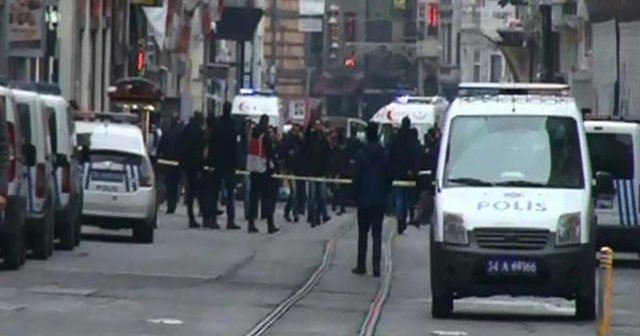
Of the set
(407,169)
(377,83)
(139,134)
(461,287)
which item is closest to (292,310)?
(461,287)

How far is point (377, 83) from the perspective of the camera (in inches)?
4496

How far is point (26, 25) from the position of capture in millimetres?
42219

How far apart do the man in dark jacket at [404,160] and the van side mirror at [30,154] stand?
14620mm

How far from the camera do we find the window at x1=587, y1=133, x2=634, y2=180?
33.5 metres

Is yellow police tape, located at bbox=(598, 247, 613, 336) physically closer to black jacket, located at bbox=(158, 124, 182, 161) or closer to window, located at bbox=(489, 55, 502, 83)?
black jacket, located at bbox=(158, 124, 182, 161)

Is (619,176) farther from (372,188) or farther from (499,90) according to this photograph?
(499,90)

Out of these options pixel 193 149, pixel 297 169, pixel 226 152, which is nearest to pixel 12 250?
pixel 226 152

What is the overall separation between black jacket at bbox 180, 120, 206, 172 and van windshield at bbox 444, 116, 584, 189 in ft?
57.7

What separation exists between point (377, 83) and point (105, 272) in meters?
86.7

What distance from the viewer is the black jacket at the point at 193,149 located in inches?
1628

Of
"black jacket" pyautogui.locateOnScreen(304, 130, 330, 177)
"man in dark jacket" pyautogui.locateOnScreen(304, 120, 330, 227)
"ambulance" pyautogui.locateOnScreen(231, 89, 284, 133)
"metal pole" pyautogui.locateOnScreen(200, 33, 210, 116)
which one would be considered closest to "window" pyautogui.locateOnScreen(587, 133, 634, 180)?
"man in dark jacket" pyautogui.locateOnScreen(304, 120, 330, 227)

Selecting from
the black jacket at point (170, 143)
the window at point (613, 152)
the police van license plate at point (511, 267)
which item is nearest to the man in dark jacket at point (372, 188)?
the window at point (613, 152)

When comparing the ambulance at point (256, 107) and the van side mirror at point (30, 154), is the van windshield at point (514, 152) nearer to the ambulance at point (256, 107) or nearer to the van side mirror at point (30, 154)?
the van side mirror at point (30, 154)

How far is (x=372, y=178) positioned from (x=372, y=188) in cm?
13
